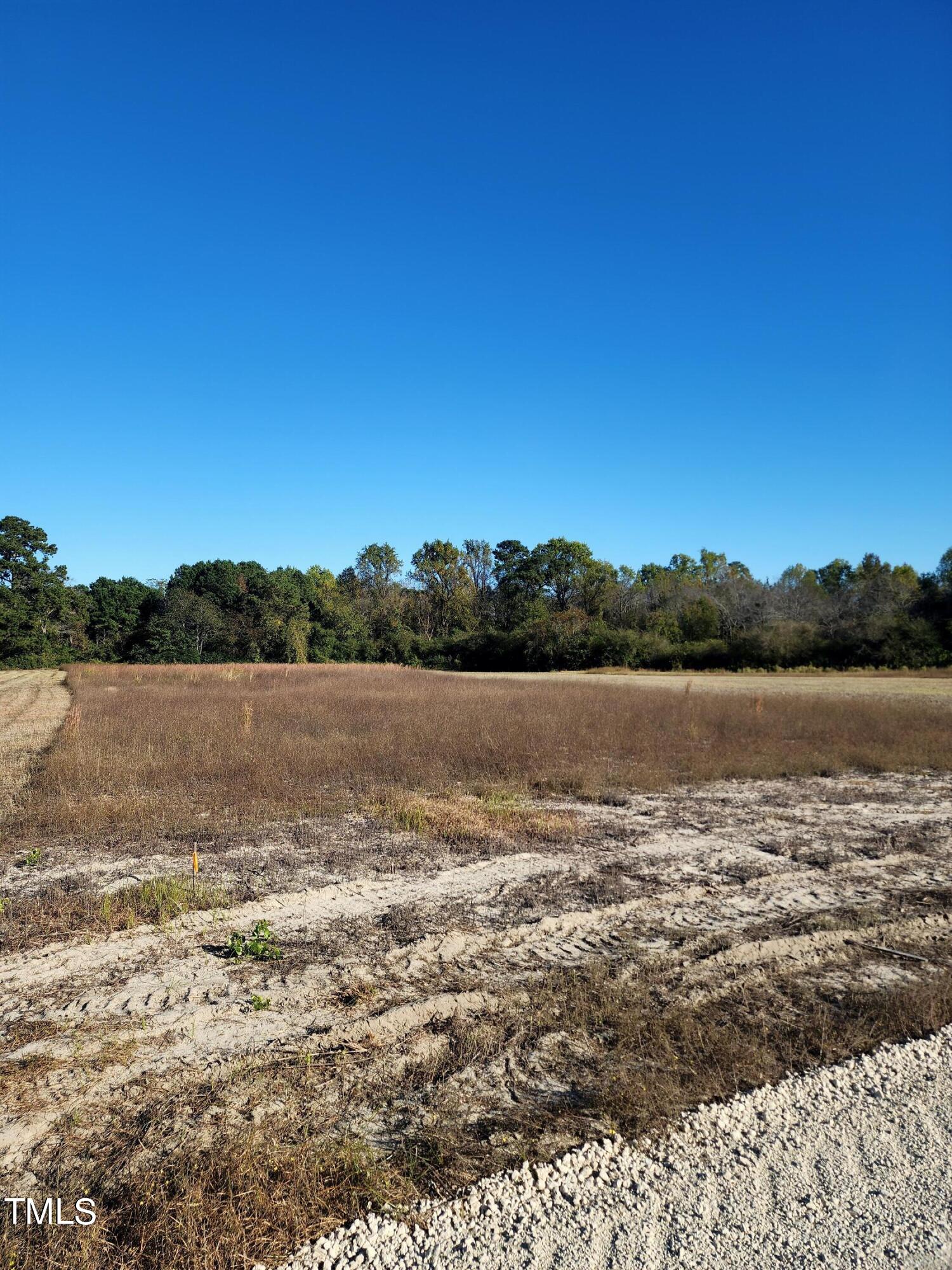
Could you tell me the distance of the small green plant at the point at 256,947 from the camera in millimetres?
4578

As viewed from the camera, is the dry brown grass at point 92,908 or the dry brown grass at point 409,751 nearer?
the dry brown grass at point 92,908

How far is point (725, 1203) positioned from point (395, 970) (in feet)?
7.63

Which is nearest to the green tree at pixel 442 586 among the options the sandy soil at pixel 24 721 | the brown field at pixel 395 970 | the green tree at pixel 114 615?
the green tree at pixel 114 615

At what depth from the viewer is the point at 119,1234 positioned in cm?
240

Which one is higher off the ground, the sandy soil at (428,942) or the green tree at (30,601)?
the green tree at (30,601)

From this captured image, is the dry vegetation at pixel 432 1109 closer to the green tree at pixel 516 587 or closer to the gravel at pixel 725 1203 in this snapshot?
the gravel at pixel 725 1203

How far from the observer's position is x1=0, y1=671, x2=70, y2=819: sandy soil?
10695 mm

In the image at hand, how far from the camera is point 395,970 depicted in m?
4.44

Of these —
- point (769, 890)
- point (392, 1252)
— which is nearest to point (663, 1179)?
point (392, 1252)

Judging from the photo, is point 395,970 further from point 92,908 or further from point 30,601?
point 30,601

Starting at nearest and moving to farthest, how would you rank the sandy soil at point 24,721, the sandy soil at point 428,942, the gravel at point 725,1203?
the gravel at point 725,1203 → the sandy soil at point 428,942 → the sandy soil at point 24,721

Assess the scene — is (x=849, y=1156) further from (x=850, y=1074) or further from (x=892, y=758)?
(x=892, y=758)

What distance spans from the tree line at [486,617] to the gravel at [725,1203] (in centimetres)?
5099

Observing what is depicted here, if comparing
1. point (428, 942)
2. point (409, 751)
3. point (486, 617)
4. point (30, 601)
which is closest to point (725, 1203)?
point (428, 942)
